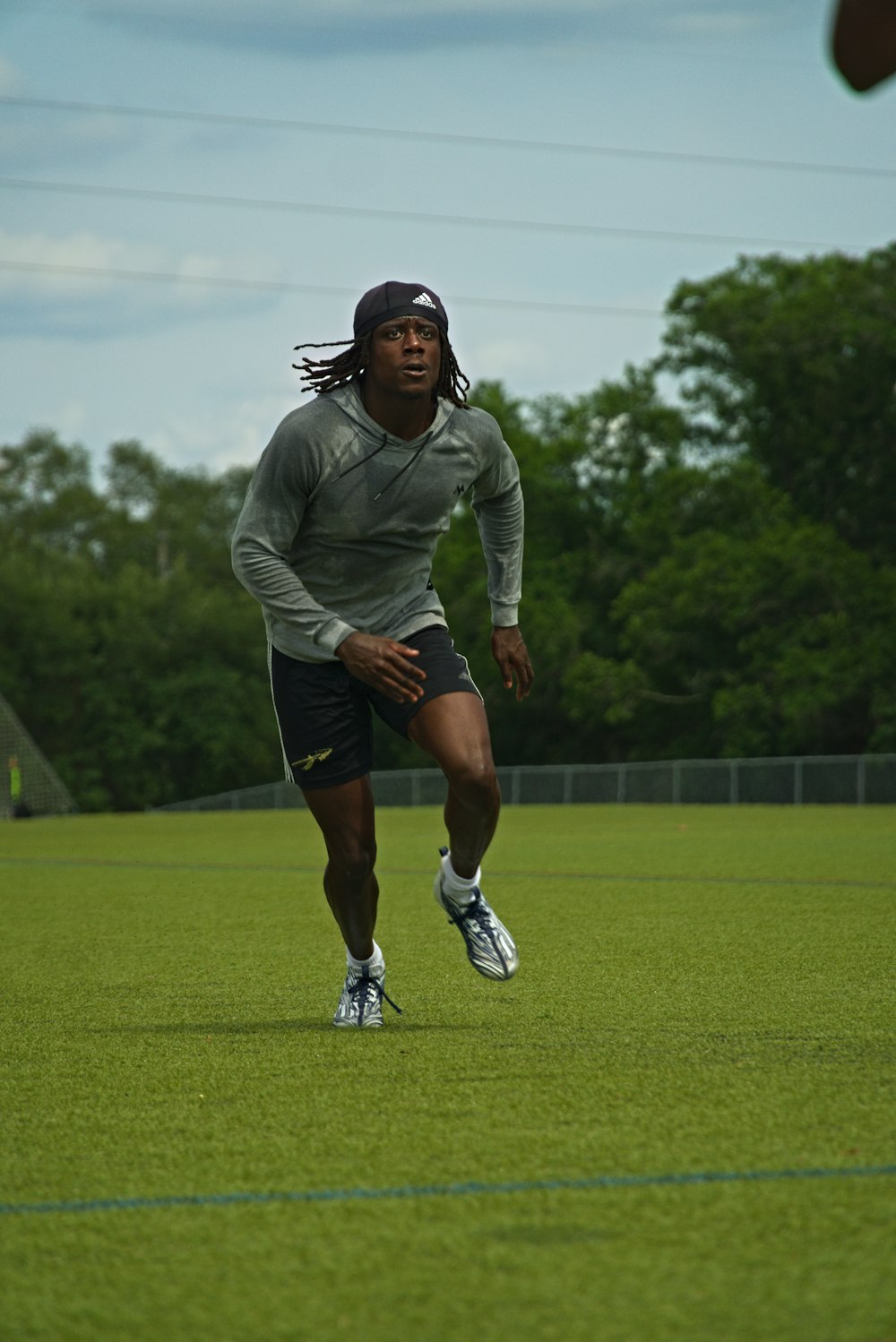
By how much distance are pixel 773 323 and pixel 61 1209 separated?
160ft

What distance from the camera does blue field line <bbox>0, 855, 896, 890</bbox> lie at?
12.2 meters

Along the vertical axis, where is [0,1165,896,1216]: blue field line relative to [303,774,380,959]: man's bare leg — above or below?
below

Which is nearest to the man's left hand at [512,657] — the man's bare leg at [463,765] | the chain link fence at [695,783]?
the man's bare leg at [463,765]

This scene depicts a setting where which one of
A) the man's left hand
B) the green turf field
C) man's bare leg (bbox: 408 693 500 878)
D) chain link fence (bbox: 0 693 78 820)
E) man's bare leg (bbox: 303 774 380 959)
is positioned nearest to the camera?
the green turf field

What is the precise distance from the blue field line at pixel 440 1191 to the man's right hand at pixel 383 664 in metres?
2.23

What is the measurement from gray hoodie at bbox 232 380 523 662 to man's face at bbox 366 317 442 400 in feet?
0.47

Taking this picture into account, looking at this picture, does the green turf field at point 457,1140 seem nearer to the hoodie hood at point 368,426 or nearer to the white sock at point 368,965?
the white sock at point 368,965

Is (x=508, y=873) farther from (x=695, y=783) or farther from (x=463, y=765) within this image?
(x=695, y=783)

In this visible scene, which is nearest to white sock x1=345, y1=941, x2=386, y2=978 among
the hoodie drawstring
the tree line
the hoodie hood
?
the hoodie drawstring

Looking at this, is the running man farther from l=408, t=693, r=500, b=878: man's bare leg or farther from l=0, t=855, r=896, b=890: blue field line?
l=0, t=855, r=896, b=890: blue field line

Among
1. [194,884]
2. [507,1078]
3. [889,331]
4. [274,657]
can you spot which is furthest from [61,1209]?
[889,331]

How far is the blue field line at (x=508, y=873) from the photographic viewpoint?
12250mm

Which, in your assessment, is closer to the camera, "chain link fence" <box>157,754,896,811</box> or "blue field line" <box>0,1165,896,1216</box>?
"blue field line" <box>0,1165,896,1216</box>

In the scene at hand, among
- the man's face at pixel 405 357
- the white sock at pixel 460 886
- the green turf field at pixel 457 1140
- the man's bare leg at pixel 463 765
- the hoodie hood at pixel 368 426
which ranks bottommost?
the green turf field at pixel 457 1140
